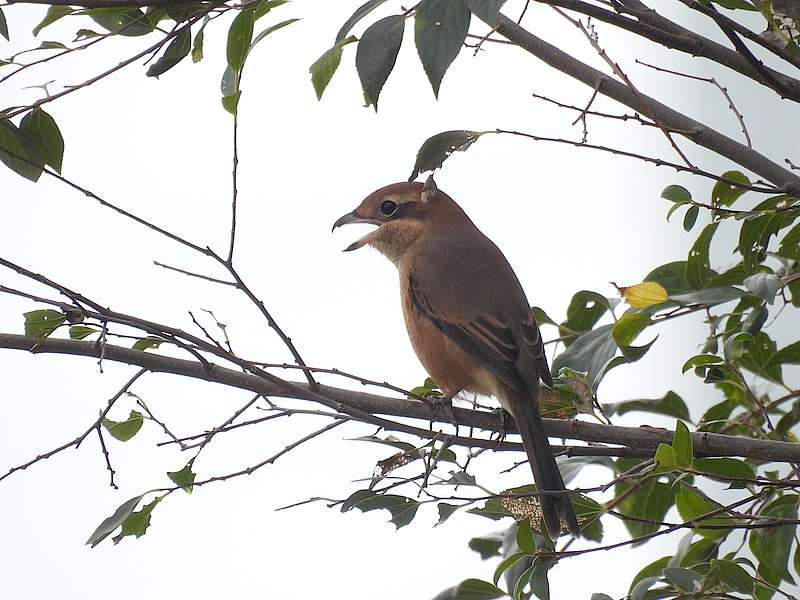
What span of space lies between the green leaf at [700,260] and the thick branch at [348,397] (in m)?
0.36

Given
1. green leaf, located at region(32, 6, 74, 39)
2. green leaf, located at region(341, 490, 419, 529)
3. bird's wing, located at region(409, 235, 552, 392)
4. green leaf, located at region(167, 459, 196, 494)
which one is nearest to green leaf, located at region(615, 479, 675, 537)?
bird's wing, located at region(409, 235, 552, 392)

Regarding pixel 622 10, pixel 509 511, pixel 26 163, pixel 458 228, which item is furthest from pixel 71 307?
pixel 458 228

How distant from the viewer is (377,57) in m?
1.58

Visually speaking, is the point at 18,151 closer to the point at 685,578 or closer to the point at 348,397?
the point at 348,397

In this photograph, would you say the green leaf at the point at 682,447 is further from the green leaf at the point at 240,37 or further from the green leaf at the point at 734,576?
the green leaf at the point at 240,37

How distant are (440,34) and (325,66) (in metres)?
0.48

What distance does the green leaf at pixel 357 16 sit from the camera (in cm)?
166

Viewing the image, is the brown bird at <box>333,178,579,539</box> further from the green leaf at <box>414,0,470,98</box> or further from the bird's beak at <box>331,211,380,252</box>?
the green leaf at <box>414,0,470,98</box>

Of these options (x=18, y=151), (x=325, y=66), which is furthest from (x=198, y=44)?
(x=18, y=151)

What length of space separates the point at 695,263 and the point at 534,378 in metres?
0.66

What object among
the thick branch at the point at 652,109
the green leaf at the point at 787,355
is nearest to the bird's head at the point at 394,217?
the thick branch at the point at 652,109

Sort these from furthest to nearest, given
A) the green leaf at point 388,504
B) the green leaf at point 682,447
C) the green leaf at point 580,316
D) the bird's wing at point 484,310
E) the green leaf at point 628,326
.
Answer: the bird's wing at point 484,310 → the green leaf at point 580,316 → the green leaf at point 628,326 → the green leaf at point 388,504 → the green leaf at point 682,447

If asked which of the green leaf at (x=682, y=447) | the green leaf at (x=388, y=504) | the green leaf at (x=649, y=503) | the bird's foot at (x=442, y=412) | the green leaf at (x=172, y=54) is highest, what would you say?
the green leaf at (x=172, y=54)

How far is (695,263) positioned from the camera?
2145 millimetres
